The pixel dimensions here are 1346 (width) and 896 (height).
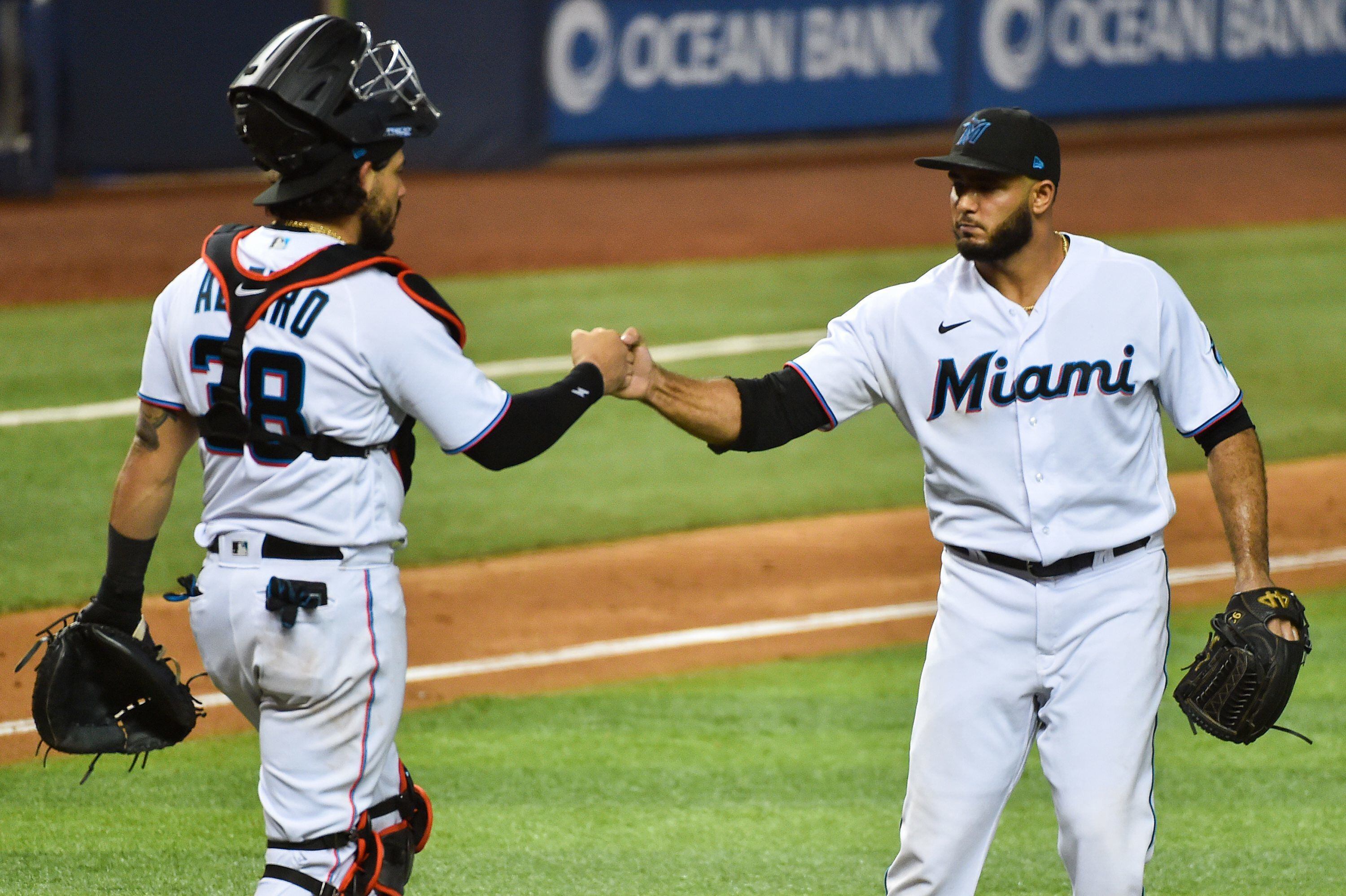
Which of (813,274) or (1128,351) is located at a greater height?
(1128,351)

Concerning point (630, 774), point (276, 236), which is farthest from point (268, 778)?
point (630, 774)

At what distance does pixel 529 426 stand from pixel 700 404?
2.28 ft

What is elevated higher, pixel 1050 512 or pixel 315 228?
pixel 315 228

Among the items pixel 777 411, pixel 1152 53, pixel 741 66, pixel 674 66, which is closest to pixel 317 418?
pixel 777 411

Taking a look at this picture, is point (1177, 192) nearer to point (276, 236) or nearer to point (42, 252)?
point (42, 252)

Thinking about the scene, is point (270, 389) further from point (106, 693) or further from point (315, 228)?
point (106, 693)

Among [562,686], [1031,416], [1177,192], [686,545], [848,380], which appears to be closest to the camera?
[1031,416]

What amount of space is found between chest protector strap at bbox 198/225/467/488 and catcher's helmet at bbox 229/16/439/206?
0.15 meters

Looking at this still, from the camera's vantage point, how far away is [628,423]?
1020cm

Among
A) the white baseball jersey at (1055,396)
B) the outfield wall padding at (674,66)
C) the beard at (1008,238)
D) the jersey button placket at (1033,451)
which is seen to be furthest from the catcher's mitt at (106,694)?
the outfield wall padding at (674,66)

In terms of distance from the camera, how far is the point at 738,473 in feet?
30.4

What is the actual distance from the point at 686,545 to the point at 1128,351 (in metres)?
4.54

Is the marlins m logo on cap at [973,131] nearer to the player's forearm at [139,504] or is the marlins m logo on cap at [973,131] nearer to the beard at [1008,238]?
the beard at [1008,238]

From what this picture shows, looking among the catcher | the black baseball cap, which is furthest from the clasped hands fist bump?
the black baseball cap
